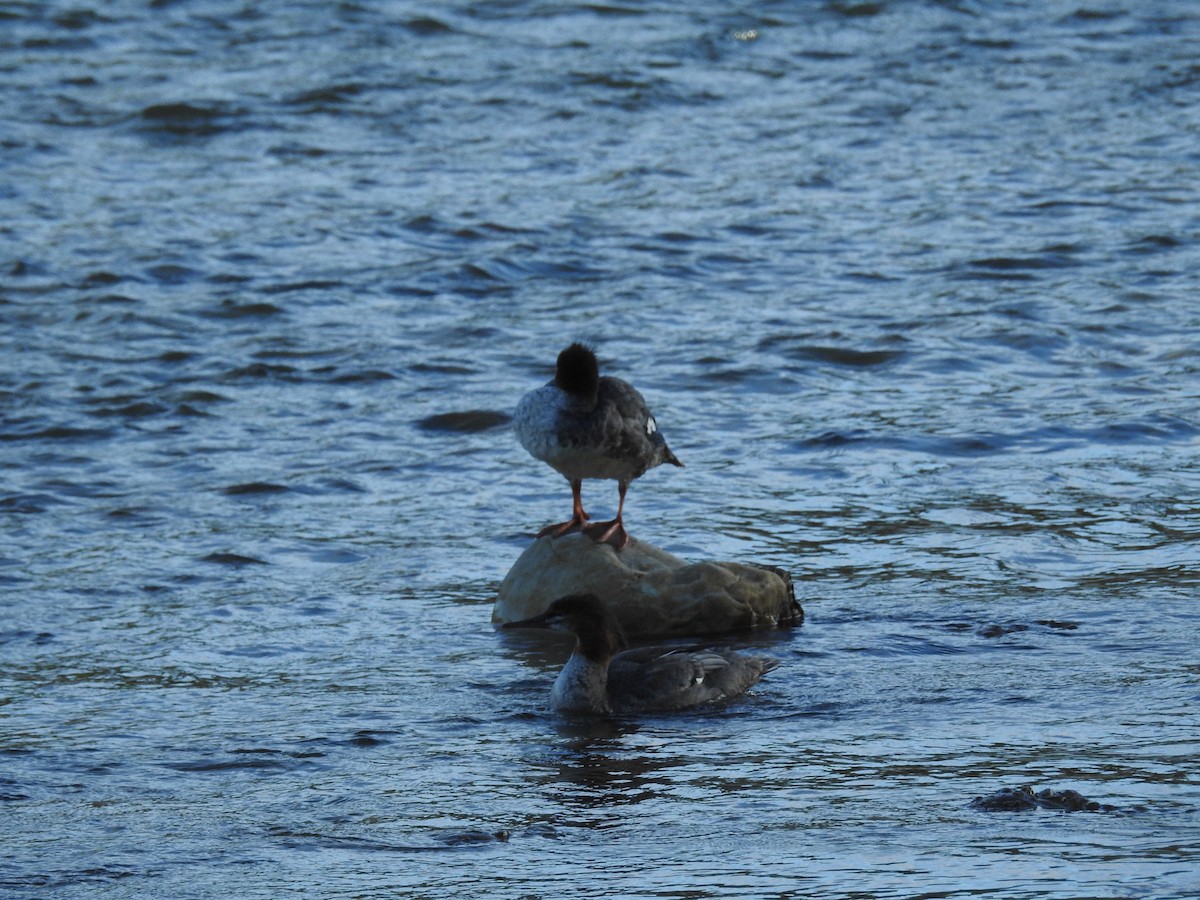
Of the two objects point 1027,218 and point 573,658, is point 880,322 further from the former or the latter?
point 573,658

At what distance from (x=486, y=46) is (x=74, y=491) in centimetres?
1228

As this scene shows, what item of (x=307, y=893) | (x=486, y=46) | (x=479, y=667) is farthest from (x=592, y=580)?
(x=486, y=46)

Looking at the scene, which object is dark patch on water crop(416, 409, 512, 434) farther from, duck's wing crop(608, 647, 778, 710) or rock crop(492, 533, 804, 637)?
duck's wing crop(608, 647, 778, 710)

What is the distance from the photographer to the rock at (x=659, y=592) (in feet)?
30.1

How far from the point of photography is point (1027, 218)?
17.0 metres

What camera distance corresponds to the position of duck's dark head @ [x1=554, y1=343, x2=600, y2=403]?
30.3 feet

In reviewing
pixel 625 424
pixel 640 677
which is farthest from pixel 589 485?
pixel 640 677

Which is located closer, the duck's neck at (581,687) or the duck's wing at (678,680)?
the duck's neck at (581,687)

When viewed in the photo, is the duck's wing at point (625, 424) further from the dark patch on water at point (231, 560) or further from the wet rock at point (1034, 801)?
the wet rock at point (1034, 801)

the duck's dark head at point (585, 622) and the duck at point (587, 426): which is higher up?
the duck at point (587, 426)

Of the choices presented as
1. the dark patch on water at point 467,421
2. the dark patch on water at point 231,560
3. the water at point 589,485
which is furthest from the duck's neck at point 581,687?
the dark patch on water at point 467,421

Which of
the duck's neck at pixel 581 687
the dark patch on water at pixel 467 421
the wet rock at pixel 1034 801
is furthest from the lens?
the dark patch on water at pixel 467 421

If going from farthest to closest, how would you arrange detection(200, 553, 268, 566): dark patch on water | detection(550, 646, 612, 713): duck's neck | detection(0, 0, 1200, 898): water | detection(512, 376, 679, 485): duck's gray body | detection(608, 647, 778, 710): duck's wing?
detection(200, 553, 268, 566): dark patch on water, detection(512, 376, 679, 485): duck's gray body, detection(608, 647, 778, 710): duck's wing, detection(550, 646, 612, 713): duck's neck, detection(0, 0, 1200, 898): water

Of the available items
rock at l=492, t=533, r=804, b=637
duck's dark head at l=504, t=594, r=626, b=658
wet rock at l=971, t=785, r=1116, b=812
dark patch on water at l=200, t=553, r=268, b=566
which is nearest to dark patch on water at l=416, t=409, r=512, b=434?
dark patch on water at l=200, t=553, r=268, b=566
